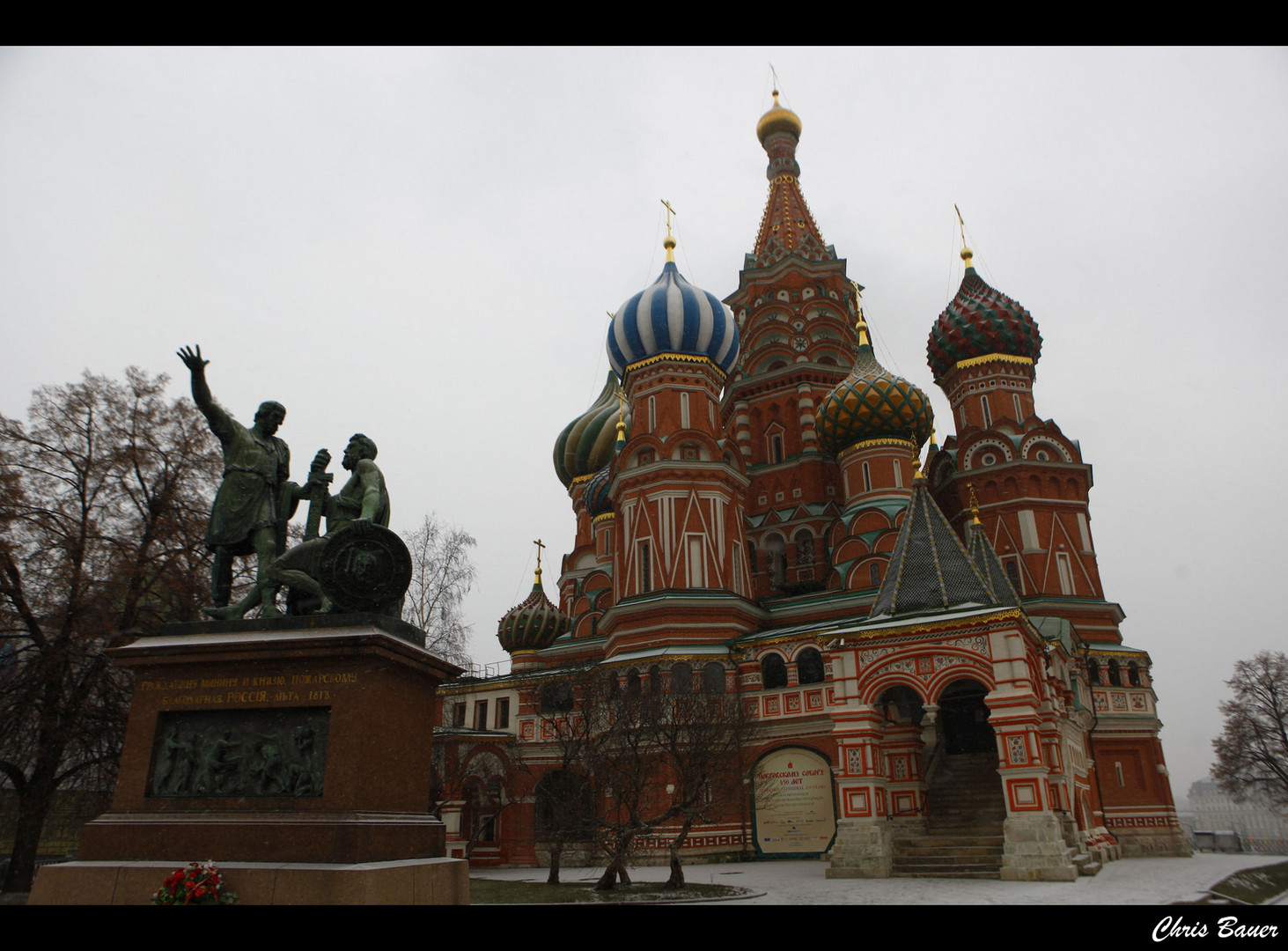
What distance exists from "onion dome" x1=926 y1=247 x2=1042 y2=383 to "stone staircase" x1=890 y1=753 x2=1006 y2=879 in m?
16.9

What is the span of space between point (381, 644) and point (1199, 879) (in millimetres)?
15264

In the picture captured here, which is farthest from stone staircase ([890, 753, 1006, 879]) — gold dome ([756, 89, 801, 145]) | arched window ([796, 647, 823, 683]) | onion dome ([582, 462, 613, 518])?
gold dome ([756, 89, 801, 145])

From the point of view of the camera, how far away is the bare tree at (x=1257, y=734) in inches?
1410

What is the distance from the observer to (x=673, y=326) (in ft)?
99.1

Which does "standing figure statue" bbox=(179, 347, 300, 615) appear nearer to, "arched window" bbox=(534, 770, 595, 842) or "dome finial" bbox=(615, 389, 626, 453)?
"arched window" bbox=(534, 770, 595, 842)

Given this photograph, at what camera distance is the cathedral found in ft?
55.6

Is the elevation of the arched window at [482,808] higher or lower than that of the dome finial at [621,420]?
lower

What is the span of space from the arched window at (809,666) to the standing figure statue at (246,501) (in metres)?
17.5

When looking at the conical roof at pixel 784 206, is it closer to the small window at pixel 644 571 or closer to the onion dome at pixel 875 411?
the onion dome at pixel 875 411

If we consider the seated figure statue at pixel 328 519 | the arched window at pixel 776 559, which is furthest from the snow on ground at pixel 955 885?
the arched window at pixel 776 559

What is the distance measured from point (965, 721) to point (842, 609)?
21.2 ft

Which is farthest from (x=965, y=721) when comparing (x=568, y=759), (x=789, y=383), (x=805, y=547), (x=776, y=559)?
(x=789, y=383)
